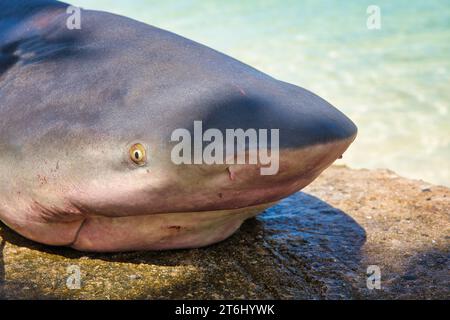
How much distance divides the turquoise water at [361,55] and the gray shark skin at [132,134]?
3.21 metres

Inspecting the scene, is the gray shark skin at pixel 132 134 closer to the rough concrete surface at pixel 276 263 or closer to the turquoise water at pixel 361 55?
the rough concrete surface at pixel 276 263

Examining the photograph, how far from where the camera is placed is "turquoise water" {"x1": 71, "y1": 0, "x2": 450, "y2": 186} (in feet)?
16.9

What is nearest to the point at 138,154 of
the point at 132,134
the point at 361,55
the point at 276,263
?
the point at 132,134

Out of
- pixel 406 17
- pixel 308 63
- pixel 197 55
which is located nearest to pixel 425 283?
pixel 197 55

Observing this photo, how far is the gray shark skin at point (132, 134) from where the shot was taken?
1632mm

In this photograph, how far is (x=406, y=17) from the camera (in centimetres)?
977

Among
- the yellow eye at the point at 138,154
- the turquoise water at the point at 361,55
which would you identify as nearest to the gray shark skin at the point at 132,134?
the yellow eye at the point at 138,154

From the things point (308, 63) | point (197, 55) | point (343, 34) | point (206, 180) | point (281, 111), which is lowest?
point (206, 180)

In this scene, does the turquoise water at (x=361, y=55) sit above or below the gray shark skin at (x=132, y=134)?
above

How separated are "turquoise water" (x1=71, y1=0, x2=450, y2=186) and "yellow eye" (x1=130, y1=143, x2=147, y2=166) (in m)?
3.46

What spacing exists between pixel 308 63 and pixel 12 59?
20.3 feet

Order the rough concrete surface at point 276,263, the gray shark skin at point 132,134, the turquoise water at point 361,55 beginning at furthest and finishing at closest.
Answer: the turquoise water at point 361,55 → the rough concrete surface at point 276,263 → the gray shark skin at point 132,134

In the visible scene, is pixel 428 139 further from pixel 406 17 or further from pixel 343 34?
pixel 406 17

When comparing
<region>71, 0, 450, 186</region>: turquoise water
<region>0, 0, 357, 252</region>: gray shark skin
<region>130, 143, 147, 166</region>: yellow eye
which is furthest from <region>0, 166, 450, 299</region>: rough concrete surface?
<region>71, 0, 450, 186</region>: turquoise water
